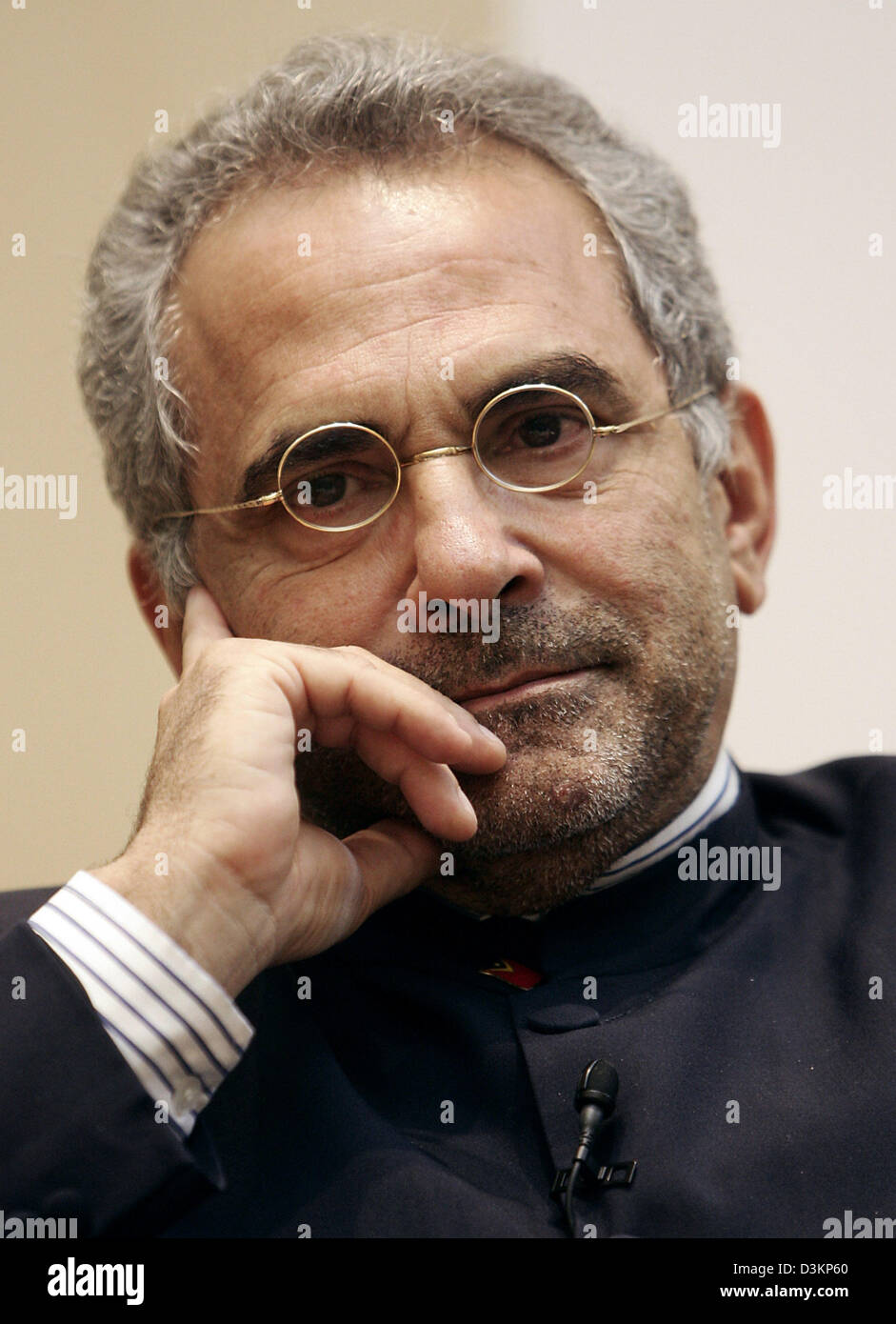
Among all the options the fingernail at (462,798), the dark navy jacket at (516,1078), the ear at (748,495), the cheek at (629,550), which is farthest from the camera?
the ear at (748,495)

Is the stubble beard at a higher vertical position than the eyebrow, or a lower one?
lower

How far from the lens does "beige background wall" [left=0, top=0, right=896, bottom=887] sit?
8.52ft

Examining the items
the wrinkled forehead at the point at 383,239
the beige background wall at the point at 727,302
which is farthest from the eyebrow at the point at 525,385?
the beige background wall at the point at 727,302

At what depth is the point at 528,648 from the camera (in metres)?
1.53

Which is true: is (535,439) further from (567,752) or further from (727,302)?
(727,302)

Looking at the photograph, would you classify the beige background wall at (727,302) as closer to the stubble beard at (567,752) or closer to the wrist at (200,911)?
the stubble beard at (567,752)

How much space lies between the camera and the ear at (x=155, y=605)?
199 cm

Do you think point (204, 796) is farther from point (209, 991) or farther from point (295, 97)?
point (295, 97)

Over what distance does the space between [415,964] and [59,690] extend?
1358mm

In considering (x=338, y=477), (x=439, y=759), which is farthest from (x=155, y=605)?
(x=439, y=759)

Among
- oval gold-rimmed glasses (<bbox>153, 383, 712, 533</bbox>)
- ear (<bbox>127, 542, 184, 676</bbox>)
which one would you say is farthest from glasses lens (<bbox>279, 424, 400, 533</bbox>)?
ear (<bbox>127, 542, 184, 676</bbox>)

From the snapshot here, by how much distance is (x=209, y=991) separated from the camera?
51.9 inches

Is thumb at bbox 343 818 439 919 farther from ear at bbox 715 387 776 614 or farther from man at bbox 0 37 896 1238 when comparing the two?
ear at bbox 715 387 776 614
